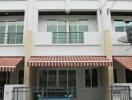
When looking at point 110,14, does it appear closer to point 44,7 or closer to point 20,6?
point 44,7

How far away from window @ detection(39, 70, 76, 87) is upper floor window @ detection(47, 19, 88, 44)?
11.1 feet

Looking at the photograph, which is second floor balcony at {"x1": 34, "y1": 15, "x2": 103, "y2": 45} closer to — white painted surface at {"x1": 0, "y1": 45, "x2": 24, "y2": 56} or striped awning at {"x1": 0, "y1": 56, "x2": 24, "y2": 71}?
white painted surface at {"x1": 0, "y1": 45, "x2": 24, "y2": 56}

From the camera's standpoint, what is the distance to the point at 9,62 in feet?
83.9

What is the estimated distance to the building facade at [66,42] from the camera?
89.4 feet

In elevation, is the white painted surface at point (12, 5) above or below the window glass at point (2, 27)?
above

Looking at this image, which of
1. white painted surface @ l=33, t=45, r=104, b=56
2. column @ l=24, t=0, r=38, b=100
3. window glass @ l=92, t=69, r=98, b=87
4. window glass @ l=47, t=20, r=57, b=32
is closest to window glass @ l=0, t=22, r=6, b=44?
column @ l=24, t=0, r=38, b=100

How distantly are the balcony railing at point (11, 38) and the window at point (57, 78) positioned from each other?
13.3 ft

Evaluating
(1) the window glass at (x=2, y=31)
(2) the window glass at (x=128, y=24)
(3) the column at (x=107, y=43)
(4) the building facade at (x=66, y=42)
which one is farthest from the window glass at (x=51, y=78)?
(2) the window glass at (x=128, y=24)

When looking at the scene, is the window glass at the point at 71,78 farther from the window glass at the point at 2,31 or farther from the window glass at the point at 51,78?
the window glass at the point at 2,31

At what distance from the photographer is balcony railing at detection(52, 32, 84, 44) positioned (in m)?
28.5

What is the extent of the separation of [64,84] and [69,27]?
5.91m

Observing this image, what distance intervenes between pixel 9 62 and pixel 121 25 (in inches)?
488

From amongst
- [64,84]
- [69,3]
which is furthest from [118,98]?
[69,3]

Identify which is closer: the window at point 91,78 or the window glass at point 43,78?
the window glass at point 43,78
